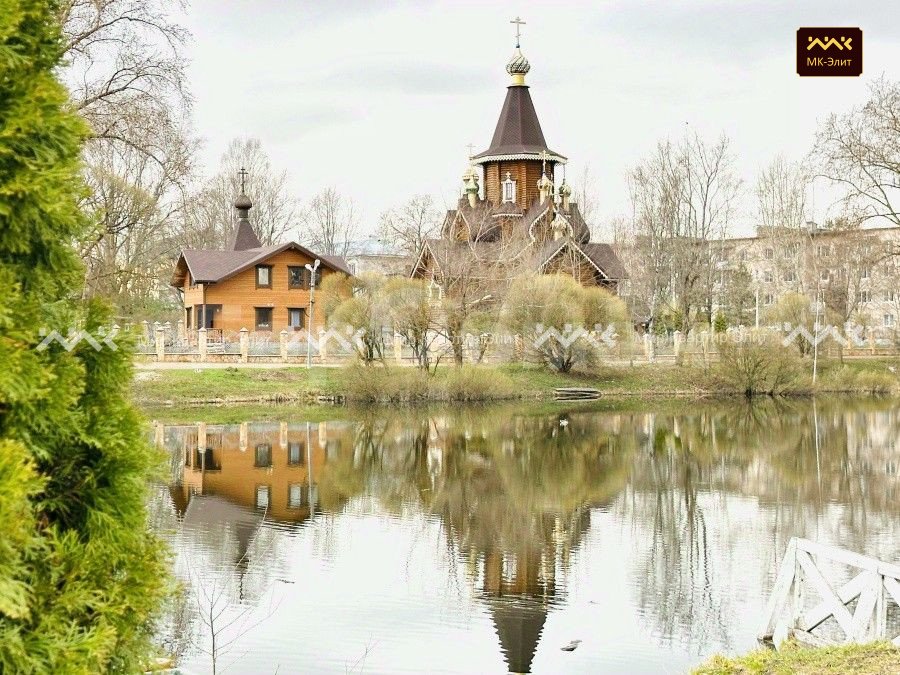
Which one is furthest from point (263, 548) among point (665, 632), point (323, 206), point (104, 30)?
point (323, 206)

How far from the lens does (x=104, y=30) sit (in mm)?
14242

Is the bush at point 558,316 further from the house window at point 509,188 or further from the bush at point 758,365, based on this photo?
the house window at point 509,188

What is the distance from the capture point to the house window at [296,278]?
52656 millimetres

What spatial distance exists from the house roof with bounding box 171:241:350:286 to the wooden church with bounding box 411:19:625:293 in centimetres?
536

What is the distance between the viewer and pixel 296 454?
2506 centimetres

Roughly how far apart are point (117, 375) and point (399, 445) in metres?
22.8

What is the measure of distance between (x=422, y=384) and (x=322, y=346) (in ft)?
18.1

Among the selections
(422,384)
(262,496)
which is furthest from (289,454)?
(422,384)

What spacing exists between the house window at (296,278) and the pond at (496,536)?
22.6 meters

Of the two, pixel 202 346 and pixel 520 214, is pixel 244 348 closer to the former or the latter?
pixel 202 346

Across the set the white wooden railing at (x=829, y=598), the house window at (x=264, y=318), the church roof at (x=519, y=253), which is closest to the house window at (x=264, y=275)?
the house window at (x=264, y=318)

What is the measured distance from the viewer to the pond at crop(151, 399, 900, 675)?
10531 mm

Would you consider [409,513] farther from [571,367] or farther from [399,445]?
[571,367]

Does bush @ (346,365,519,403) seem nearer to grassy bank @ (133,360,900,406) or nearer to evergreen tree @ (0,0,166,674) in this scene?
grassy bank @ (133,360,900,406)
